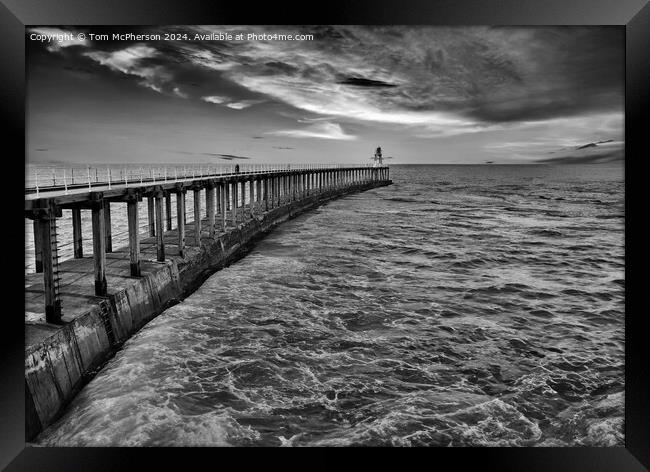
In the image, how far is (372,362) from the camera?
1120cm

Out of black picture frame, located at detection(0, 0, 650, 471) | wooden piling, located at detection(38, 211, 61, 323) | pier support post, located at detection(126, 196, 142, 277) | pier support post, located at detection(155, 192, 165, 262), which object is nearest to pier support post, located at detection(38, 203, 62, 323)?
wooden piling, located at detection(38, 211, 61, 323)

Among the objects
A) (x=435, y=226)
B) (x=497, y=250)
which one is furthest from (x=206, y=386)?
(x=435, y=226)

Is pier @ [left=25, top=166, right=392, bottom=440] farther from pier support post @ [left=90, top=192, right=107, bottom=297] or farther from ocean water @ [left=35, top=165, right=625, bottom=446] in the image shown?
ocean water @ [left=35, top=165, right=625, bottom=446]

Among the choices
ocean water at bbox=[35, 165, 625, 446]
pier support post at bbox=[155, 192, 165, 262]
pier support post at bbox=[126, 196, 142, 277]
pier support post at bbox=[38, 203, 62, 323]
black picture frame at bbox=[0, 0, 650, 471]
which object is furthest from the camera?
pier support post at bbox=[155, 192, 165, 262]

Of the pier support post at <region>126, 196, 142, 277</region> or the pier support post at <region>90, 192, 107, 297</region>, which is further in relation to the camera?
the pier support post at <region>126, 196, 142, 277</region>

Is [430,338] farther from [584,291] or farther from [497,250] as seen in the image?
[497,250]

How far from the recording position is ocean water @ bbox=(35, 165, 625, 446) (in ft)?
27.3

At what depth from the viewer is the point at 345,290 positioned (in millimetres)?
17641

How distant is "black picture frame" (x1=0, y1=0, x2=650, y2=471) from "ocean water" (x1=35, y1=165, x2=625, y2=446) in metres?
3.46

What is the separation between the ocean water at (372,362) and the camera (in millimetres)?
8336
